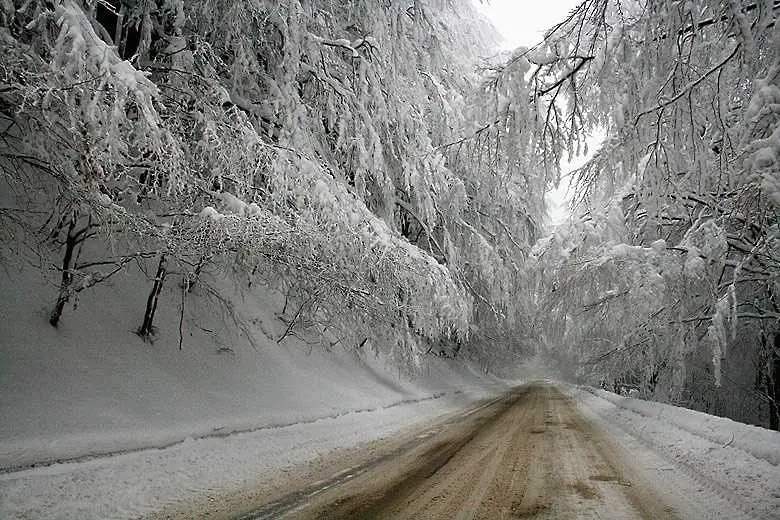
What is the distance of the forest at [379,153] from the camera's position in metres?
3.70

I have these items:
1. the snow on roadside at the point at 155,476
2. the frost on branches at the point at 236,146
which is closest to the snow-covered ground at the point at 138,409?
the snow on roadside at the point at 155,476

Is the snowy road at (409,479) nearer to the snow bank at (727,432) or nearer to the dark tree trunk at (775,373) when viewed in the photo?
the snow bank at (727,432)

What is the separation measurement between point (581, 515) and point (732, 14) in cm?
359

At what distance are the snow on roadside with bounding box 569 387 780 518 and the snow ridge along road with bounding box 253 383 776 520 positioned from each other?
0.06 m

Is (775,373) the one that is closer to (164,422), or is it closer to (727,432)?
(727,432)

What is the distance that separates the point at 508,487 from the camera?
4.95 meters

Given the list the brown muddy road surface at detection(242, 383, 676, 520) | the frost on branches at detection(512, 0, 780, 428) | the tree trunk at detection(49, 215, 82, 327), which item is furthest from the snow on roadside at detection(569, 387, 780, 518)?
the tree trunk at detection(49, 215, 82, 327)

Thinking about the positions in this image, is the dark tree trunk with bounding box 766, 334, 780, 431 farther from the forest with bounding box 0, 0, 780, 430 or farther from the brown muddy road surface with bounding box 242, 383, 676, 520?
the brown muddy road surface with bounding box 242, 383, 676, 520

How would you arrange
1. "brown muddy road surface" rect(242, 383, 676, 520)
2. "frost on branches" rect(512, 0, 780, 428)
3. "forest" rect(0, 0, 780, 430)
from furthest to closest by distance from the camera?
1. "brown muddy road surface" rect(242, 383, 676, 520)
2. "forest" rect(0, 0, 780, 430)
3. "frost on branches" rect(512, 0, 780, 428)

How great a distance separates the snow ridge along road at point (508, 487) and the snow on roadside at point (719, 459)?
0.18 feet

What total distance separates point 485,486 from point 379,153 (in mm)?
4730

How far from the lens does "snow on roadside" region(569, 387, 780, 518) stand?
14.6ft

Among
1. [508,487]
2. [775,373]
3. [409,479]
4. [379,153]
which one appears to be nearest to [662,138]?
[508,487]

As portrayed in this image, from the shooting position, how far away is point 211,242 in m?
5.26
